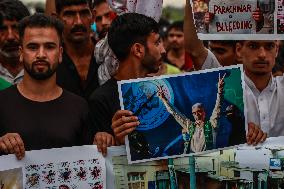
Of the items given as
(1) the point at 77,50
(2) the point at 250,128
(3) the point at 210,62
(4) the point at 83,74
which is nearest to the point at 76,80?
(4) the point at 83,74

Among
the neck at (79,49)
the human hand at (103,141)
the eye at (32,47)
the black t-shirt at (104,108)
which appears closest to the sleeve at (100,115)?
the black t-shirt at (104,108)

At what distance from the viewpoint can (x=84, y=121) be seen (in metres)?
4.35

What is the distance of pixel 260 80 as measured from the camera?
512 cm

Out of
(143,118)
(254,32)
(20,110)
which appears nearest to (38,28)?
(20,110)

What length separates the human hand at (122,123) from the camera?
404 centimetres

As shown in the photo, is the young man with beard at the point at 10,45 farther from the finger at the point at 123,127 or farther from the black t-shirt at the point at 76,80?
the finger at the point at 123,127

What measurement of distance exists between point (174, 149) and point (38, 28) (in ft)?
3.54

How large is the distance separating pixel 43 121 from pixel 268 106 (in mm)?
1533

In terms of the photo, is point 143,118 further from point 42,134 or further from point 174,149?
point 42,134

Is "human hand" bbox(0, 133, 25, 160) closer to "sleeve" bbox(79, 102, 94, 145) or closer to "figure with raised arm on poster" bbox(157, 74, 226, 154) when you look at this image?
"sleeve" bbox(79, 102, 94, 145)

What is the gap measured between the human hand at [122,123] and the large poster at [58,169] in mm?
228

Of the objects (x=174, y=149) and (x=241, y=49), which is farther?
(x=241, y=49)

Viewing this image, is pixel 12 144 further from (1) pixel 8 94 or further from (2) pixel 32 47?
(2) pixel 32 47

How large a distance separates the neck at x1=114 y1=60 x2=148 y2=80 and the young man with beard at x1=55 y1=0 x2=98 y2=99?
0.78 metres
